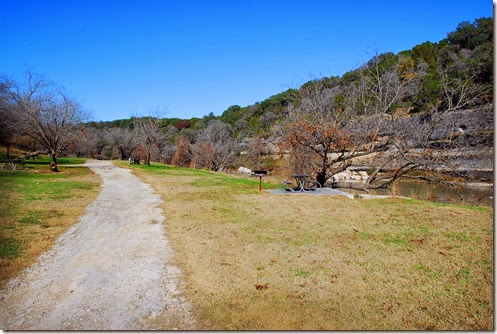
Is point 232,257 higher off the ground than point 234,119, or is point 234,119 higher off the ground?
point 234,119

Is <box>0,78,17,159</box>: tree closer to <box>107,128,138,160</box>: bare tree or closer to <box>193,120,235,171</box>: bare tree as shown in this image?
<box>193,120,235,171</box>: bare tree

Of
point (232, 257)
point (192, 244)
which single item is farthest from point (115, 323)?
point (192, 244)

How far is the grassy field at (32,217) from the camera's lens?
512 cm

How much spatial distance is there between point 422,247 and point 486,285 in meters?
1.48

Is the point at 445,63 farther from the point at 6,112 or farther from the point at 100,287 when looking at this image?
the point at 6,112

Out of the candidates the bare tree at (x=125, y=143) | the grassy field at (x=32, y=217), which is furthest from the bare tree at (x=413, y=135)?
the bare tree at (x=125, y=143)

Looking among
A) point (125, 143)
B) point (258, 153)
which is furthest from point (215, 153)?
point (125, 143)

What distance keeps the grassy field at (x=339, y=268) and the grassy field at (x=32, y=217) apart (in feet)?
7.98

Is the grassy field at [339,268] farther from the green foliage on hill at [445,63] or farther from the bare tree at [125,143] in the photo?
the bare tree at [125,143]

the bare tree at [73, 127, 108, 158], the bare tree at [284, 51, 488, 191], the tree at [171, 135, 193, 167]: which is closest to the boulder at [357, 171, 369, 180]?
the bare tree at [284, 51, 488, 191]

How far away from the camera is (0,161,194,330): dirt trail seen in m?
3.31

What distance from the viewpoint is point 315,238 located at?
242 inches

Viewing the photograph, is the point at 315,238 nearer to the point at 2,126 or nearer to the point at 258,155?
the point at 2,126

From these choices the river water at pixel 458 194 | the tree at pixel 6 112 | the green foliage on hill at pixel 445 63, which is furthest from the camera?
the tree at pixel 6 112
